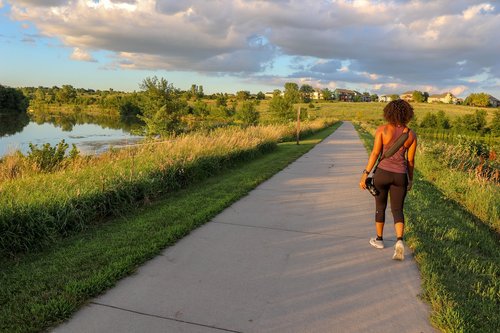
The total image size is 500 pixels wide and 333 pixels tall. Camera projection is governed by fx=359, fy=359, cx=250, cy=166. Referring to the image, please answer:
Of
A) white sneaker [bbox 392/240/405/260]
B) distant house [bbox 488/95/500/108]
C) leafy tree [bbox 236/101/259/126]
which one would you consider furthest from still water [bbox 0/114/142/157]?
distant house [bbox 488/95/500/108]

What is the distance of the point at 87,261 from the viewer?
4.05 metres

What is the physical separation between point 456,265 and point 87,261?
14.3 ft

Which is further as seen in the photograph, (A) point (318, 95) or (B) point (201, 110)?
(A) point (318, 95)

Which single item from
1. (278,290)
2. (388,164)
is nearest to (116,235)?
(278,290)

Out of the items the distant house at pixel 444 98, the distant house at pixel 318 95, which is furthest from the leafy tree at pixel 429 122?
the distant house at pixel 444 98

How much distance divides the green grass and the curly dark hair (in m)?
3.18

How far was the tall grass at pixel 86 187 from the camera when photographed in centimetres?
460

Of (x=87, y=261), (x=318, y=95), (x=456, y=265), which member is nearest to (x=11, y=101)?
(x=87, y=261)

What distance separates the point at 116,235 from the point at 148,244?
2.08 feet

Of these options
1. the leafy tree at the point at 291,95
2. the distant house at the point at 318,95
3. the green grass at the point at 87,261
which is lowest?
the green grass at the point at 87,261

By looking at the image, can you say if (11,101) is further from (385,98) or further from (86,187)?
(385,98)

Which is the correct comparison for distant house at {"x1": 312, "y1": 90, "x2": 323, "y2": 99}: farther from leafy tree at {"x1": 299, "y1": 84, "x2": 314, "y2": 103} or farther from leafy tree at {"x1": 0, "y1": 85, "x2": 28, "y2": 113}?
leafy tree at {"x1": 0, "y1": 85, "x2": 28, "y2": 113}

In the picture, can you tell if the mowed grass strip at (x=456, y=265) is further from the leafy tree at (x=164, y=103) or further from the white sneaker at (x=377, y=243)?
the leafy tree at (x=164, y=103)

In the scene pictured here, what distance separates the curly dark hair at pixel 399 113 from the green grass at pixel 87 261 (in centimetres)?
318
